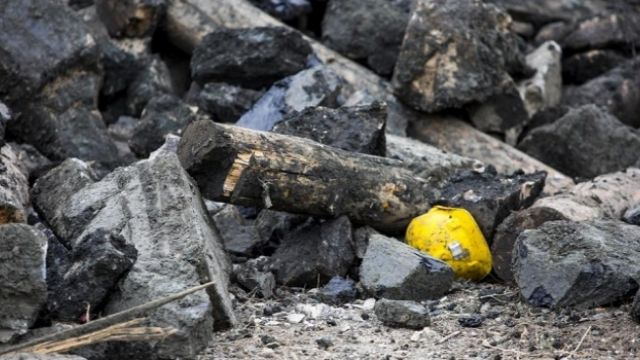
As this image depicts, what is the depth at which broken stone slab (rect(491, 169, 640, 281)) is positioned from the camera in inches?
203

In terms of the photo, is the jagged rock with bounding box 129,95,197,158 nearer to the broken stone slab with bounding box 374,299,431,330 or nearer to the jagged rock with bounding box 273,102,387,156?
the jagged rock with bounding box 273,102,387,156

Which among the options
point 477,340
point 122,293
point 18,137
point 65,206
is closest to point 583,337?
point 477,340

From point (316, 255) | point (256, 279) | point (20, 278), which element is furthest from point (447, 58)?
point (20, 278)

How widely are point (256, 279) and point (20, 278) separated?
139 centimetres

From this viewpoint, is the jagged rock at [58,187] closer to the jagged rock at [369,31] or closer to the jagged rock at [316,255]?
the jagged rock at [316,255]

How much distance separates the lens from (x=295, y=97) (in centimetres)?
654

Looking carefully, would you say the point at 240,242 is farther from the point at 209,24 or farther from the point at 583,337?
the point at 209,24

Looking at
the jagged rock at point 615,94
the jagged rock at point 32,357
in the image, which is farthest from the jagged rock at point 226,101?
the jagged rock at point 32,357

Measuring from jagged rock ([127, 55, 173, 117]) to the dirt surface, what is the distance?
296 centimetres

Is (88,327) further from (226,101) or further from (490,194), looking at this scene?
(226,101)

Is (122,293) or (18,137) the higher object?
(122,293)

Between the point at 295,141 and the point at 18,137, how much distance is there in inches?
91.7

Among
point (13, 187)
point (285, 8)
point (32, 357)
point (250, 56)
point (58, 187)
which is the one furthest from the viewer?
point (285, 8)

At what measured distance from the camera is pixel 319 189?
5.04m
